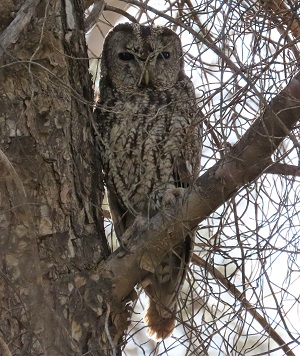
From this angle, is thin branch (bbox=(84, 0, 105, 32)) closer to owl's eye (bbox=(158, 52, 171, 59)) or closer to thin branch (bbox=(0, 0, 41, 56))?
owl's eye (bbox=(158, 52, 171, 59))

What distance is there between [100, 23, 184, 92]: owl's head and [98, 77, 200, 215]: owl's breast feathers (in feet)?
0.55

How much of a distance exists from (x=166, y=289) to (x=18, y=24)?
48.6 inches

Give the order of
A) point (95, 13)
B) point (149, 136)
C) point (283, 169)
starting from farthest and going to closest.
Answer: point (95, 13), point (149, 136), point (283, 169)

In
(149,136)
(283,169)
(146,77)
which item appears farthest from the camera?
(146,77)

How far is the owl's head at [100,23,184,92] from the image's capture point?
10.4 ft

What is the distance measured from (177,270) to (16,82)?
1.02 meters

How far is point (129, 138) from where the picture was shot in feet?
9.68

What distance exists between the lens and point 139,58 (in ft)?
10.6

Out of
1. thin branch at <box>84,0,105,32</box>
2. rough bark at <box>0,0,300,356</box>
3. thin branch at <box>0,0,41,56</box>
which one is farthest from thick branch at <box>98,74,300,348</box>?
thin branch at <box>84,0,105,32</box>

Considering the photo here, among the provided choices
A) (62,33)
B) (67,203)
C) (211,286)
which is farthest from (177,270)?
(62,33)

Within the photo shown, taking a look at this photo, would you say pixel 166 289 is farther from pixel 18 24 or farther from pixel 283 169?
pixel 18 24

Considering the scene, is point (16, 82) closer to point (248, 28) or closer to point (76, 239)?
point (76, 239)

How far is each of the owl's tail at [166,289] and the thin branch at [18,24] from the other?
3.27 ft

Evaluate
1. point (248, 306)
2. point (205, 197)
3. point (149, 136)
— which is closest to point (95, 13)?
point (149, 136)
